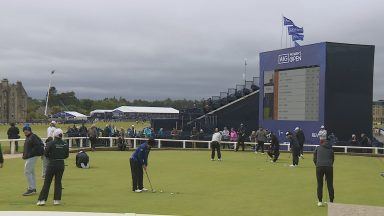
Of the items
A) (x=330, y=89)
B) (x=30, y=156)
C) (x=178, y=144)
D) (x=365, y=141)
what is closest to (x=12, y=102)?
(x=178, y=144)

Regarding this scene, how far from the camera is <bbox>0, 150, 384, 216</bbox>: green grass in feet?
35.3

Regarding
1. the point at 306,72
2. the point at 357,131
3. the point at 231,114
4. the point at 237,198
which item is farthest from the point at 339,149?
the point at 237,198

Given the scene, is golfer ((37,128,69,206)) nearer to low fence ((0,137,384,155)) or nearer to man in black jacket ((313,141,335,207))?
man in black jacket ((313,141,335,207))

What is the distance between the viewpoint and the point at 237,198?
1216cm

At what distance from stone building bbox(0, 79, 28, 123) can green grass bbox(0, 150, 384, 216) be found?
352ft

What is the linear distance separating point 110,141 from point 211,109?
41.3ft

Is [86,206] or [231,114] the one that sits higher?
[231,114]

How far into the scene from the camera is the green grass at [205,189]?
10750 millimetres

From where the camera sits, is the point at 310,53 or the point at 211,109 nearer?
the point at 310,53

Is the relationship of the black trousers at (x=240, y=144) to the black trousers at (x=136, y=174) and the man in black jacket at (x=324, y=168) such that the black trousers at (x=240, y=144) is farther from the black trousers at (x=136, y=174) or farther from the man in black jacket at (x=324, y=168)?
the man in black jacket at (x=324, y=168)

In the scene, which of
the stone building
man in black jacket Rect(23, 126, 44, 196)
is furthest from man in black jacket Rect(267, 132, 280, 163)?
the stone building

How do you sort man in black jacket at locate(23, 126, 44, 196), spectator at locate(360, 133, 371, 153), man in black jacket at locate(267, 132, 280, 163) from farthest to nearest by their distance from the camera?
Answer: spectator at locate(360, 133, 371, 153) < man in black jacket at locate(267, 132, 280, 163) < man in black jacket at locate(23, 126, 44, 196)

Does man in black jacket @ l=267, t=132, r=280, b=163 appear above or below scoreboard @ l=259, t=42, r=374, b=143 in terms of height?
below

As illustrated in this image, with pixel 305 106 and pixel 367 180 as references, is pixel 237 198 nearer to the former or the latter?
pixel 367 180
